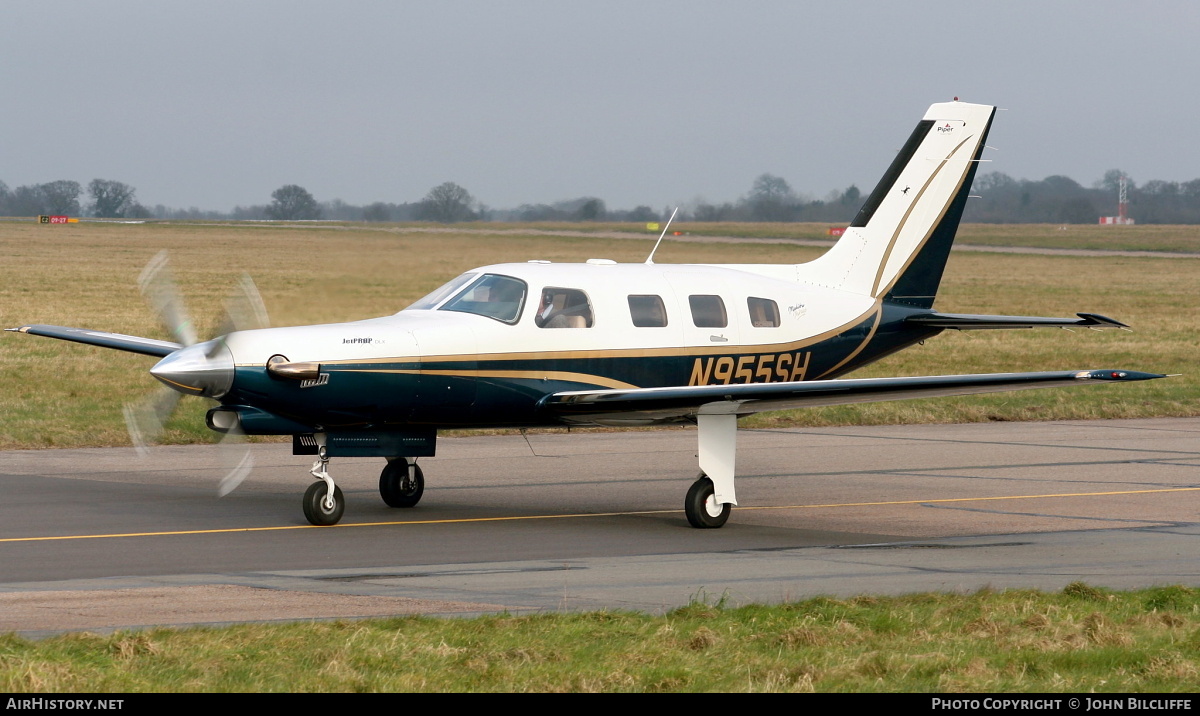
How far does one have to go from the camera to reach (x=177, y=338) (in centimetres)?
1406

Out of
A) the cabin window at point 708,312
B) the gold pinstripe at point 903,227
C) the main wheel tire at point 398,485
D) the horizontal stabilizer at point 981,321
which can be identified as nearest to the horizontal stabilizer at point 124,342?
the main wheel tire at point 398,485

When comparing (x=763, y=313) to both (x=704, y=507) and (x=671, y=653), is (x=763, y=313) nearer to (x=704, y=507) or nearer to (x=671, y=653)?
(x=704, y=507)

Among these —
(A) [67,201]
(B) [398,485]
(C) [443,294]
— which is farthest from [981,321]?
(A) [67,201]

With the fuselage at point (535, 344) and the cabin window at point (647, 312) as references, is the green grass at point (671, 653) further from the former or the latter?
the cabin window at point (647, 312)

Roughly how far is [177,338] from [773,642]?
316 inches

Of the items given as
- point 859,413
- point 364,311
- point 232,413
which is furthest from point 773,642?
point 859,413

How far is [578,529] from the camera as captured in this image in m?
13.1

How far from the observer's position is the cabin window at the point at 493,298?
13570mm

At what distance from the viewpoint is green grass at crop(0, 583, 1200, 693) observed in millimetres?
7141

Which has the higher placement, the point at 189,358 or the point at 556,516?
the point at 189,358

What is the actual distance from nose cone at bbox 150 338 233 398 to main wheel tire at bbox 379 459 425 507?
7.98ft

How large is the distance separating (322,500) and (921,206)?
8428 mm

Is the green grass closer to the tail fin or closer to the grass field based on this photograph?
the grass field

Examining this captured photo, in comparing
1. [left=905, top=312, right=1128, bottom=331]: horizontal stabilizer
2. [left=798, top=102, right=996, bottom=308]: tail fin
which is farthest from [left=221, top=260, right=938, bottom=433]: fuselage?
[left=798, top=102, right=996, bottom=308]: tail fin
